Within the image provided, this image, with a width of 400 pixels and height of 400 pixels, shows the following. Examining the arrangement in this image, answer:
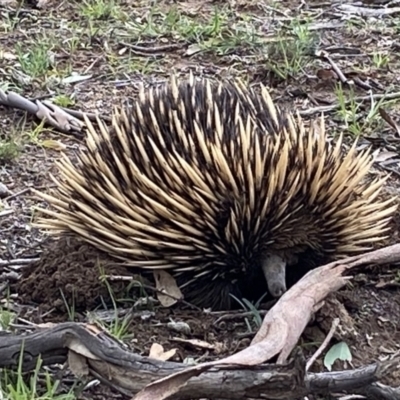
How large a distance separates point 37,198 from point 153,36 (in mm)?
1678

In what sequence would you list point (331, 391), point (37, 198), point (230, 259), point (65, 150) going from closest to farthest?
point (331, 391) < point (230, 259) < point (37, 198) < point (65, 150)

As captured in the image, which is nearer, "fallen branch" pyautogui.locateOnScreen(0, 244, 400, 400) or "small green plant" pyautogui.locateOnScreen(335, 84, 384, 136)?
"fallen branch" pyautogui.locateOnScreen(0, 244, 400, 400)

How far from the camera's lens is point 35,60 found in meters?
4.39

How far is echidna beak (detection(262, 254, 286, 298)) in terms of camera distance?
256cm

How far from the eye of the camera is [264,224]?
257 cm

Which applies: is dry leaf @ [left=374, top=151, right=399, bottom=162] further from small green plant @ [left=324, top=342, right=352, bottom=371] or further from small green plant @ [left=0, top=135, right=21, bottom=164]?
small green plant @ [left=324, top=342, right=352, bottom=371]

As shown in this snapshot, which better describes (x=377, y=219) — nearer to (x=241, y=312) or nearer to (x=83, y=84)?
(x=241, y=312)

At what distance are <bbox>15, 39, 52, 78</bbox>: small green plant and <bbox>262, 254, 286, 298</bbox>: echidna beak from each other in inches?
79.6

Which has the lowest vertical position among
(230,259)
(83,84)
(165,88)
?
(83,84)

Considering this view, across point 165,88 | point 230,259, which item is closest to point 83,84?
point 165,88

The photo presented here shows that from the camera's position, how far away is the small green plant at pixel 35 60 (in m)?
4.37

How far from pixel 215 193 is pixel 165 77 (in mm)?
1985

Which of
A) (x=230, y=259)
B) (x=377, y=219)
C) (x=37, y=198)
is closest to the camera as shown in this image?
(x=230, y=259)

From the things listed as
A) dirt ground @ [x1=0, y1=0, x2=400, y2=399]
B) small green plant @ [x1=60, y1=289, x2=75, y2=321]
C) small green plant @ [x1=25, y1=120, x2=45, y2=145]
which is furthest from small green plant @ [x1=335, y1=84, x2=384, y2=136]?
small green plant @ [x1=60, y1=289, x2=75, y2=321]
